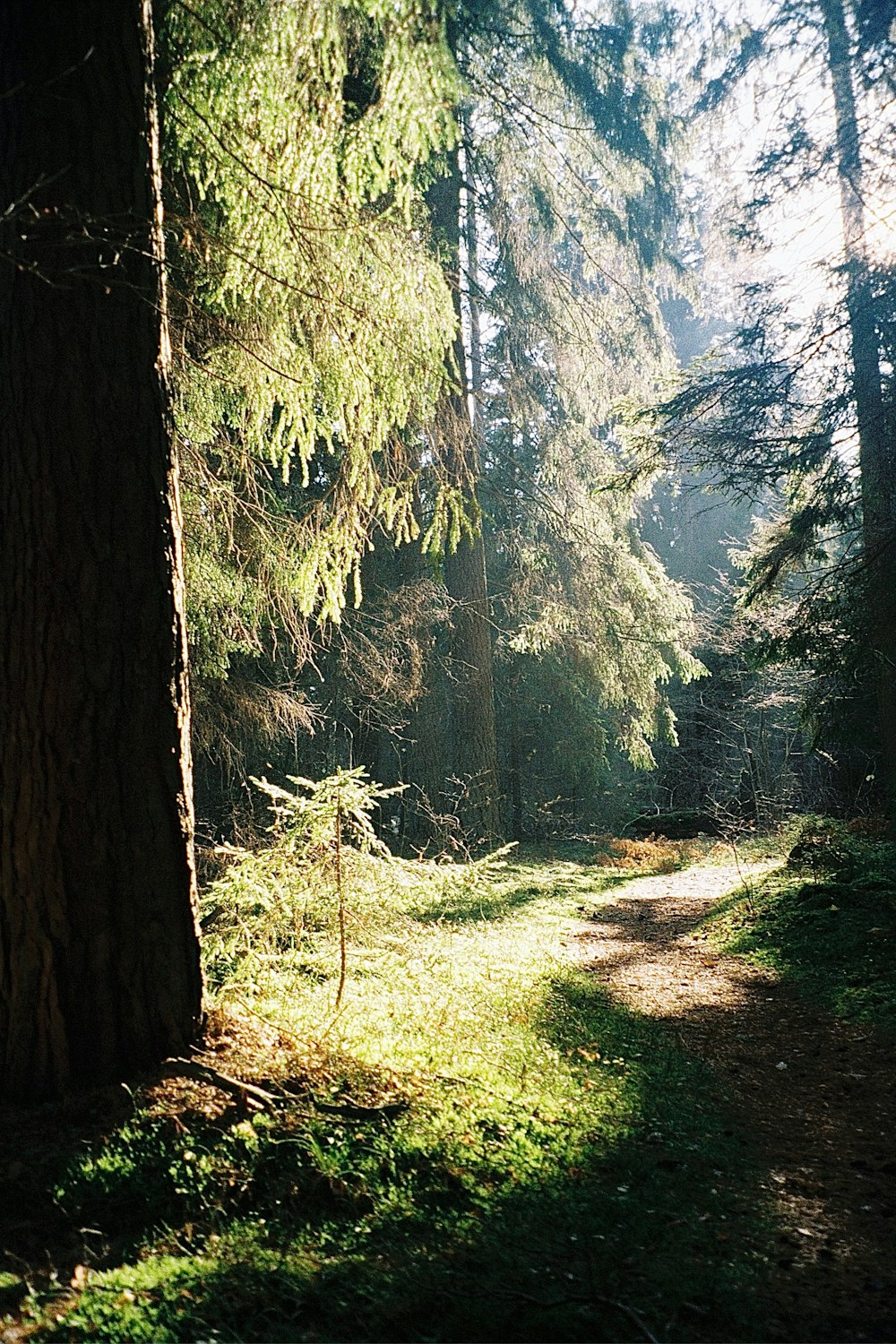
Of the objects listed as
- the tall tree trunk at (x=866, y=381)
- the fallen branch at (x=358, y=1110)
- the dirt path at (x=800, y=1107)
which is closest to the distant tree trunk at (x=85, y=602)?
Answer: the fallen branch at (x=358, y=1110)

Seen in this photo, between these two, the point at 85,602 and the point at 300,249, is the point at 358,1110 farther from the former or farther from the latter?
the point at 300,249

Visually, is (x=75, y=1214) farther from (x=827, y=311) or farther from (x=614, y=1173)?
(x=827, y=311)

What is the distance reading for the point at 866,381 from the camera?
32.1 ft

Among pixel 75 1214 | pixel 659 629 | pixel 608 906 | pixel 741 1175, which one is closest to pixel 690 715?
pixel 659 629

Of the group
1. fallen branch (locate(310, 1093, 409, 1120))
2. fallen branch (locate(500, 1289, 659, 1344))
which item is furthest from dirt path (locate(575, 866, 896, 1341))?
fallen branch (locate(310, 1093, 409, 1120))

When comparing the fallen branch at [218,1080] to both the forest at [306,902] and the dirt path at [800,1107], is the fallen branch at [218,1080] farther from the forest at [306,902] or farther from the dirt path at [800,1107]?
the dirt path at [800,1107]

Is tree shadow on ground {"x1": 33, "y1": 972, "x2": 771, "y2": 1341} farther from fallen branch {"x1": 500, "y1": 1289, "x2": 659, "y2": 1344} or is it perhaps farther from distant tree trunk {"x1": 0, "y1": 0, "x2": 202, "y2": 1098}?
distant tree trunk {"x1": 0, "y1": 0, "x2": 202, "y2": 1098}

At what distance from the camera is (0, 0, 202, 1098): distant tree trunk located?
10.0ft

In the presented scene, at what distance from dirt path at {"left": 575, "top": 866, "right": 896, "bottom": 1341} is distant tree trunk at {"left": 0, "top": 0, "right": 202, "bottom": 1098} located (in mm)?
2235

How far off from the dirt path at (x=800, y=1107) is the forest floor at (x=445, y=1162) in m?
0.02

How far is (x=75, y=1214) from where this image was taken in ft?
8.20

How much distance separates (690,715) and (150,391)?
1876 cm

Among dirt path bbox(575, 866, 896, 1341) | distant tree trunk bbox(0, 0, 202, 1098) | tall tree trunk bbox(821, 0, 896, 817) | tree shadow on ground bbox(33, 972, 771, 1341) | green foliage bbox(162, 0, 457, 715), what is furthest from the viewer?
tall tree trunk bbox(821, 0, 896, 817)

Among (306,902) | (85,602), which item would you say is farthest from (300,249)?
(306,902)
